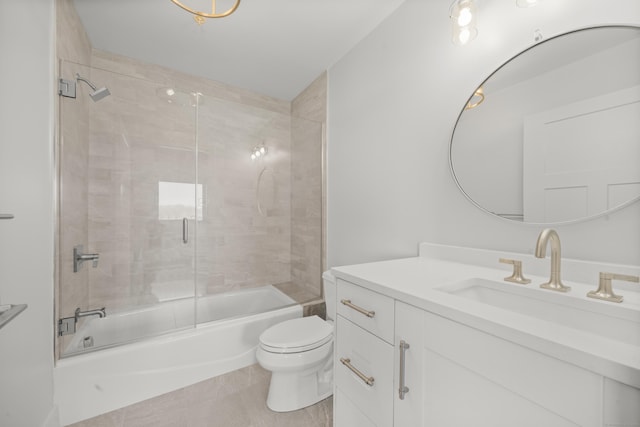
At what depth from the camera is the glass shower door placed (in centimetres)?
187

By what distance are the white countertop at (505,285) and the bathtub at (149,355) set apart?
1.23 m

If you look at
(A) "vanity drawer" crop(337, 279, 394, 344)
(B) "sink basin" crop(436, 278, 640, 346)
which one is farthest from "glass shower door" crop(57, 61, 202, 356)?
(B) "sink basin" crop(436, 278, 640, 346)

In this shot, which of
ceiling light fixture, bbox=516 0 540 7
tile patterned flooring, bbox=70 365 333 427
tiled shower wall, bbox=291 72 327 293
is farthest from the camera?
tiled shower wall, bbox=291 72 327 293

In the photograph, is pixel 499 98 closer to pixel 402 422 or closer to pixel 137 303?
pixel 402 422

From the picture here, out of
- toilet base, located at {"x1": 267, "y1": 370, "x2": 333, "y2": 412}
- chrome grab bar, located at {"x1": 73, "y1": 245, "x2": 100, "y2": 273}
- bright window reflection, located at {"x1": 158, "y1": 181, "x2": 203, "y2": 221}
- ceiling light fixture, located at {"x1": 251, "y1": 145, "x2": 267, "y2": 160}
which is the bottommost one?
toilet base, located at {"x1": 267, "y1": 370, "x2": 333, "y2": 412}

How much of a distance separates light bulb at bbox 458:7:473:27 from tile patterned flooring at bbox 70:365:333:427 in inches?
81.3

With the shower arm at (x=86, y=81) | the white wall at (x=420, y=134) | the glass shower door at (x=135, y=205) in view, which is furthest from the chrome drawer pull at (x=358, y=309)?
the shower arm at (x=86, y=81)

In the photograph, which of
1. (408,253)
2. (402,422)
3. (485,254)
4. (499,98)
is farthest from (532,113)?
(402,422)

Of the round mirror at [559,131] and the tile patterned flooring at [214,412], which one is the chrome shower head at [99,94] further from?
the round mirror at [559,131]

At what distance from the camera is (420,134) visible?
1526mm

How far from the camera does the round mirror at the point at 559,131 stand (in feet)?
2.81

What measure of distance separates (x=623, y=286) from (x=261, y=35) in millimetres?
2417

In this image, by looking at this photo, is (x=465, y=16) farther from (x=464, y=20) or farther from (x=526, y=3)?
(x=526, y=3)

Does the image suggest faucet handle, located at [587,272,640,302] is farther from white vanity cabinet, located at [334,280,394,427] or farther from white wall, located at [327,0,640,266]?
white vanity cabinet, located at [334,280,394,427]
